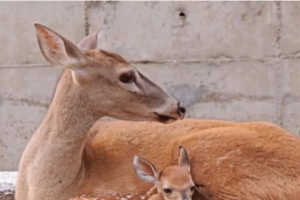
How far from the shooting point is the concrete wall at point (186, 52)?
5.96 m

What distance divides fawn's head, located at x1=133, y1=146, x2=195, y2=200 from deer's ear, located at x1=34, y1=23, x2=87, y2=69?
20.9 inches

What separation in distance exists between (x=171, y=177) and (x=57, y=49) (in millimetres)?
772

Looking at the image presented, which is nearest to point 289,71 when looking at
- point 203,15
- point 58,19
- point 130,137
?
point 203,15

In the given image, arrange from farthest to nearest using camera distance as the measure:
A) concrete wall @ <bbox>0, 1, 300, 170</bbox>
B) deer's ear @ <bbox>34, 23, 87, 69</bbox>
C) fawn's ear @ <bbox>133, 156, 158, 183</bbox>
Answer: concrete wall @ <bbox>0, 1, 300, 170</bbox> → fawn's ear @ <bbox>133, 156, 158, 183</bbox> → deer's ear @ <bbox>34, 23, 87, 69</bbox>

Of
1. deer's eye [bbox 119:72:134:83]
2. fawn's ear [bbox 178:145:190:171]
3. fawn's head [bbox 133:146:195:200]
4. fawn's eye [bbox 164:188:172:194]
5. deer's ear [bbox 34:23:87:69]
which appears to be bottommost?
fawn's eye [bbox 164:188:172:194]

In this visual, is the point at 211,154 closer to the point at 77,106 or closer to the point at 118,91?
the point at 118,91

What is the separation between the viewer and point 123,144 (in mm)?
3924

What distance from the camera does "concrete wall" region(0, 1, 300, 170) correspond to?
19.5 ft

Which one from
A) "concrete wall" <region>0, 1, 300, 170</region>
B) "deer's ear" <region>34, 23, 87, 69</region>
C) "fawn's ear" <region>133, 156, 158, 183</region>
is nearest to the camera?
"deer's ear" <region>34, 23, 87, 69</region>

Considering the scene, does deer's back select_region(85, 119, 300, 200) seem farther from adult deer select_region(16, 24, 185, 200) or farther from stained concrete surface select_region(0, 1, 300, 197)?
stained concrete surface select_region(0, 1, 300, 197)

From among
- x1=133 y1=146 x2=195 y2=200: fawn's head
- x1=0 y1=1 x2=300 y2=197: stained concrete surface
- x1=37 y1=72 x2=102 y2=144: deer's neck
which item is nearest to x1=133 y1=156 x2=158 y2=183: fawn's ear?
x1=133 y1=146 x2=195 y2=200: fawn's head

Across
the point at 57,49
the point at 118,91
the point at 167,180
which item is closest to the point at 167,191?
the point at 167,180

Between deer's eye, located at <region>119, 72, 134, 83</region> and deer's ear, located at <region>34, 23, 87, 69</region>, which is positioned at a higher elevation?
deer's ear, located at <region>34, 23, 87, 69</region>

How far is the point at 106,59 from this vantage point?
3.67 meters
